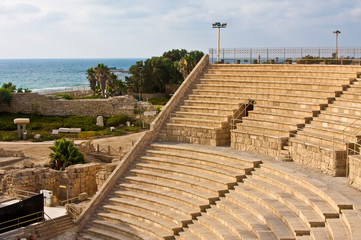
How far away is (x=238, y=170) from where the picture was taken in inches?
606

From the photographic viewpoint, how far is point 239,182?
14961mm

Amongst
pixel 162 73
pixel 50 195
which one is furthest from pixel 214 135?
pixel 162 73

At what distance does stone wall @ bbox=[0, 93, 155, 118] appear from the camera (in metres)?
40.3

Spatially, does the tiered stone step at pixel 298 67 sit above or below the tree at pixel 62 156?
above

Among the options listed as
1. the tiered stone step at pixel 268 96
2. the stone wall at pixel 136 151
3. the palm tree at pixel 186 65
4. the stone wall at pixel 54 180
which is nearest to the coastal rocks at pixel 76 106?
the palm tree at pixel 186 65

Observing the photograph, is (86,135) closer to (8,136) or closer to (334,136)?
(8,136)

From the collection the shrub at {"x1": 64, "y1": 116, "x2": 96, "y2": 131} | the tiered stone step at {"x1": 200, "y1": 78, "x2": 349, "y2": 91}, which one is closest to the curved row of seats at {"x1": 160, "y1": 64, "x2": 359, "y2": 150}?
the tiered stone step at {"x1": 200, "y1": 78, "x2": 349, "y2": 91}

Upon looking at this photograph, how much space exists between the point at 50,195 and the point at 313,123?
1066 cm

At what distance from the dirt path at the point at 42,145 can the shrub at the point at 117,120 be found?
3.79 metres

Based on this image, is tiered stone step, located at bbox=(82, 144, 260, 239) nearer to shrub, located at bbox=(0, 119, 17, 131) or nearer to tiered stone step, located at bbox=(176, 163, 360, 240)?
tiered stone step, located at bbox=(176, 163, 360, 240)

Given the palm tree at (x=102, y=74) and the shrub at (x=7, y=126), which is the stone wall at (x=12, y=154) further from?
the palm tree at (x=102, y=74)

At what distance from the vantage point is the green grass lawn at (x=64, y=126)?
33656mm

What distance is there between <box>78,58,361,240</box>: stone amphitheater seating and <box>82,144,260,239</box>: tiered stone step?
0.13 feet

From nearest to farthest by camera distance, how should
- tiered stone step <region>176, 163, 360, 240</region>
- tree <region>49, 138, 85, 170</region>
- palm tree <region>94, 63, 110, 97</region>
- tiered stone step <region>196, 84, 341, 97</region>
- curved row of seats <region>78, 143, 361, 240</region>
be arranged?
tiered stone step <region>176, 163, 360, 240</region> < curved row of seats <region>78, 143, 361, 240</region> < tiered stone step <region>196, 84, 341, 97</region> < tree <region>49, 138, 85, 170</region> < palm tree <region>94, 63, 110, 97</region>
